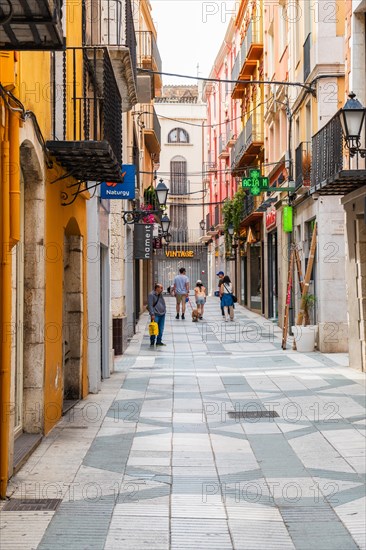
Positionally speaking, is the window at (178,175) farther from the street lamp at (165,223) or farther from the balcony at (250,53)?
the street lamp at (165,223)

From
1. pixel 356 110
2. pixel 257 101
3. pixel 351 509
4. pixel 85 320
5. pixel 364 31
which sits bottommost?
pixel 351 509

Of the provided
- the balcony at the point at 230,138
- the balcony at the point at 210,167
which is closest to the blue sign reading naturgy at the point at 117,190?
the balcony at the point at 230,138

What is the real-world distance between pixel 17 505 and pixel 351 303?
10.5m

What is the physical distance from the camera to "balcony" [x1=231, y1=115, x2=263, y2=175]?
109ft

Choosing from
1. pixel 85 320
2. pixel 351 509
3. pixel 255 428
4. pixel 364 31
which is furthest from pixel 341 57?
pixel 351 509

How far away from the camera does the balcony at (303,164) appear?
69.8ft

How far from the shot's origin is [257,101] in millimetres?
34125

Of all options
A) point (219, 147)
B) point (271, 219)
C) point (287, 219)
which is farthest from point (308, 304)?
point (219, 147)

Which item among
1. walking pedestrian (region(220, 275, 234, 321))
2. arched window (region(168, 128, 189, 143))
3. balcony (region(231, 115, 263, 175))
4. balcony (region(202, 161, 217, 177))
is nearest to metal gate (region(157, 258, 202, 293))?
balcony (region(202, 161, 217, 177))

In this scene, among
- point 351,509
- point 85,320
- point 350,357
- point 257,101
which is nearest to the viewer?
point 351,509

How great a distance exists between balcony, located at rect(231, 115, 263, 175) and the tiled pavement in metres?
19.7

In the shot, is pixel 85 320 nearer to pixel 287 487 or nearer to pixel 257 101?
pixel 287 487

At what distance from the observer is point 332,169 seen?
15016mm

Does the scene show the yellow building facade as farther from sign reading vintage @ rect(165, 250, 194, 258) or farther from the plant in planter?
sign reading vintage @ rect(165, 250, 194, 258)
